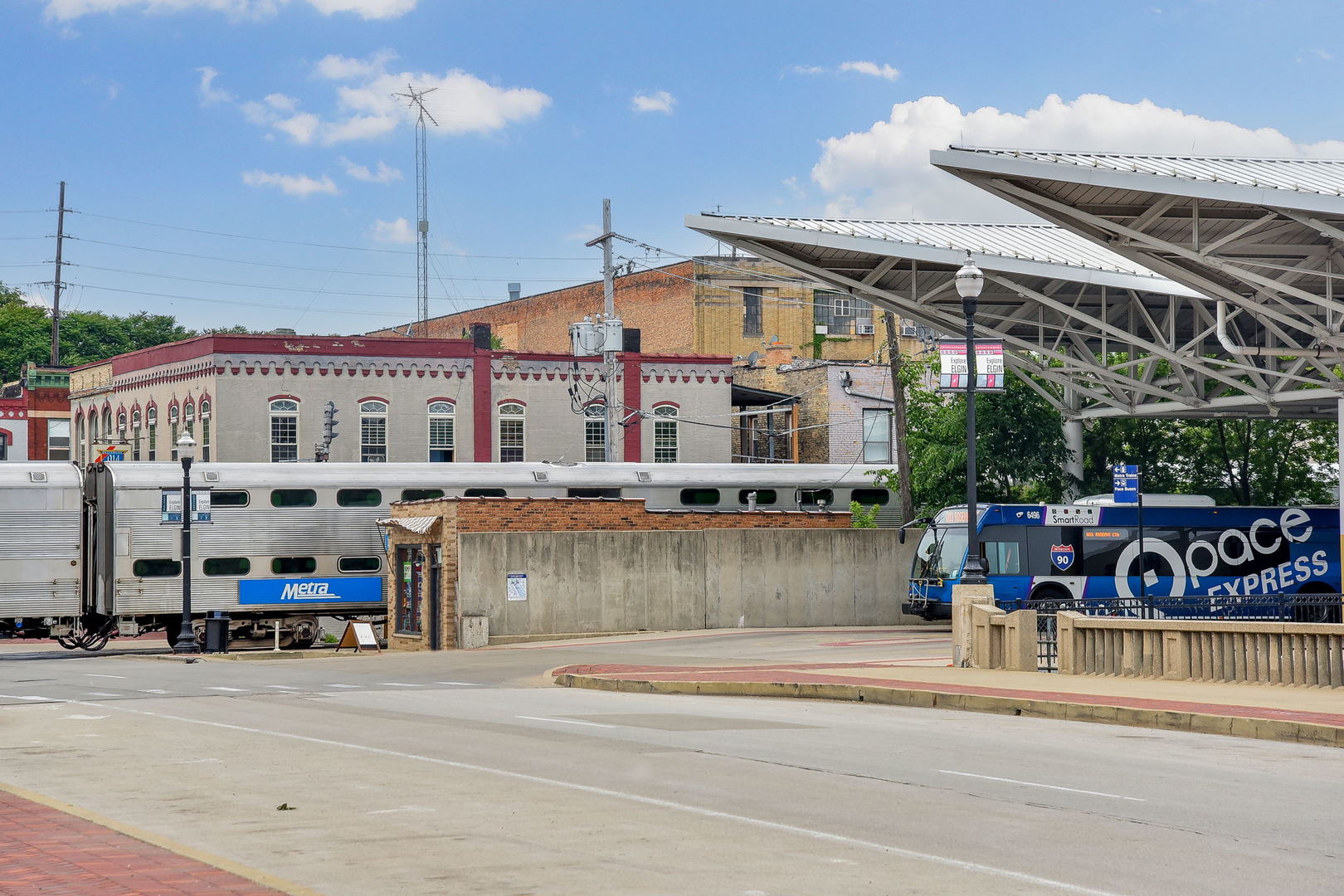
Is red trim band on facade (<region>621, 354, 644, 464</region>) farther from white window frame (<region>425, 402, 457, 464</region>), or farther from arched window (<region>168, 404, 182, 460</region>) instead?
arched window (<region>168, 404, 182, 460</region>)

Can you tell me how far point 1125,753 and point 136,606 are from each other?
29.9 meters

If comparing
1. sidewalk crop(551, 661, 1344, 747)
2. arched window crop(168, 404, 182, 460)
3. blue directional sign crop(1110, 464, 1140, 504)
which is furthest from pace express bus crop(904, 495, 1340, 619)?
arched window crop(168, 404, 182, 460)

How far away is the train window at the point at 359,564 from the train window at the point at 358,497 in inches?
57.1

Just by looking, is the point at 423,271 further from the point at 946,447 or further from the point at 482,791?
the point at 482,791

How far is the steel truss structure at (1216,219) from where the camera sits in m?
28.4

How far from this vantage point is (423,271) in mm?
78062

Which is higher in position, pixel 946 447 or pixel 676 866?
pixel 946 447

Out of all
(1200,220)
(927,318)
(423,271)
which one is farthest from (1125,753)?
(423,271)

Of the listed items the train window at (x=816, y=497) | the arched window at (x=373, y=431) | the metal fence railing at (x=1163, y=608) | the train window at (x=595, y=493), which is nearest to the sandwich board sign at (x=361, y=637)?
the train window at (x=595, y=493)

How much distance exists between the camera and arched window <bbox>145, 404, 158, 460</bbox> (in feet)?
196

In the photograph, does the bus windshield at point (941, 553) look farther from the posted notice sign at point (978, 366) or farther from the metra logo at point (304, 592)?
the metra logo at point (304, 592)

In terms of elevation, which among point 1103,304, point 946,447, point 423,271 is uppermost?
point 423,271

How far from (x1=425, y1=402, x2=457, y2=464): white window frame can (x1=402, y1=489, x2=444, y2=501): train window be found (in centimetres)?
1427

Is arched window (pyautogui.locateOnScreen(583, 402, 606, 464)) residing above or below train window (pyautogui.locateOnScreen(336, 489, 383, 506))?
above
